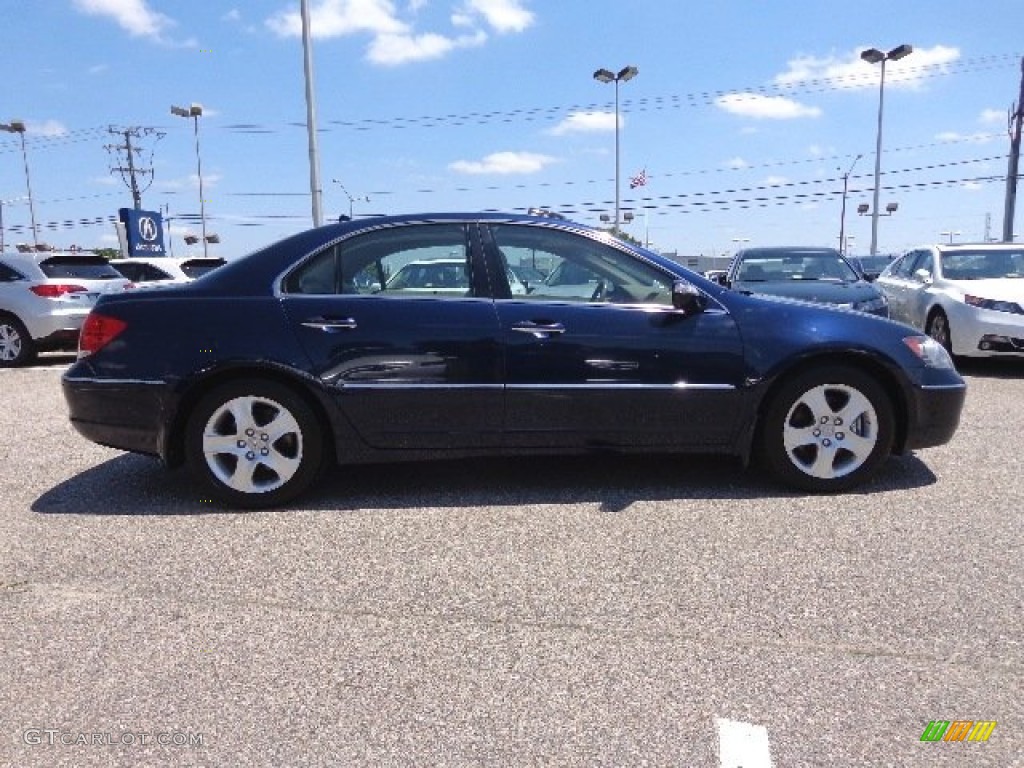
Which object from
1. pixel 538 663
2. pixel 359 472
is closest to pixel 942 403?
pixel 538 663

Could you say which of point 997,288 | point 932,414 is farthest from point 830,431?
point 997,288

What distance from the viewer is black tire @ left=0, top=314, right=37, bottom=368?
33.0 ft

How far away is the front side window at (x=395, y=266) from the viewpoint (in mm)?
4012

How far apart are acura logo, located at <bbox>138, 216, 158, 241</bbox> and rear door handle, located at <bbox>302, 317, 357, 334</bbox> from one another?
2663 cm

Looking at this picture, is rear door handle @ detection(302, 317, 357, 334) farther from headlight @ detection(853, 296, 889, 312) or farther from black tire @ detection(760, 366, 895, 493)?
headlight @ detection(853, 296, 889, 312)

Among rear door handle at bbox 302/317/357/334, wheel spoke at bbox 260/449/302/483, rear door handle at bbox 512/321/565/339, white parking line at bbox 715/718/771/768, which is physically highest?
rear door handle at bbox 302/317/357/334

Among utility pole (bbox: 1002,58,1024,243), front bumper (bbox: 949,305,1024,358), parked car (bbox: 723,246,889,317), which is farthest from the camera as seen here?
utility pole (bbox: 1002,58,1024,243)

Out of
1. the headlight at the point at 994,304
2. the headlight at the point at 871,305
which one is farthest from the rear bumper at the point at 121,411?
the headlight at the point at 994,304

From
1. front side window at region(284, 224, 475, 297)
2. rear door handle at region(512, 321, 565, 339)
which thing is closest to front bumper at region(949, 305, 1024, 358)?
rear door handle at region(512, 321, 565, 339)

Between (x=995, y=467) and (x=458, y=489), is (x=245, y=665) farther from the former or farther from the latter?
(x=995, y=467)

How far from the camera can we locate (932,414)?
13.7 feet

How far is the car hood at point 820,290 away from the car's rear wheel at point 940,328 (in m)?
0.76

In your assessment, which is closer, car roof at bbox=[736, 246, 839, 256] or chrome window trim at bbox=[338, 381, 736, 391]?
chrome window trim at bbox=[338, 381, 736, 391]

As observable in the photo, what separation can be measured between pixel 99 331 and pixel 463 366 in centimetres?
191
